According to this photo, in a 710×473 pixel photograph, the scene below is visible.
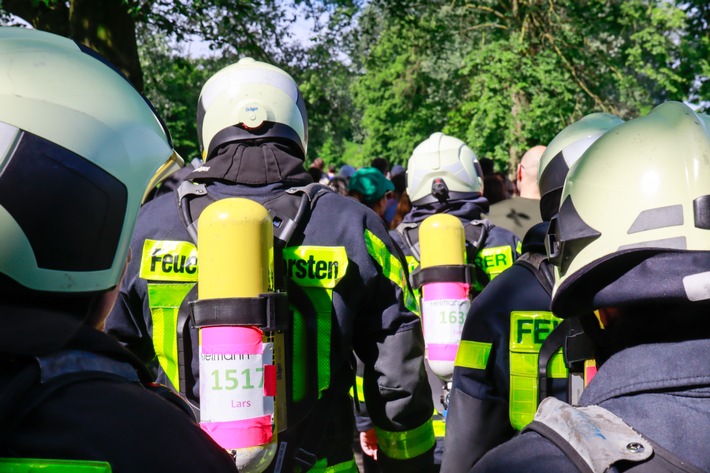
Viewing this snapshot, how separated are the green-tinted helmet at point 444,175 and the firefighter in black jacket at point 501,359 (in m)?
2.30

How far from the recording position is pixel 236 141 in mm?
2740

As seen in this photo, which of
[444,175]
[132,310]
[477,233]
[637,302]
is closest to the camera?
[637,302]

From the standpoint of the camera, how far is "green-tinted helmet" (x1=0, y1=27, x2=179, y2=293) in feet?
4.05

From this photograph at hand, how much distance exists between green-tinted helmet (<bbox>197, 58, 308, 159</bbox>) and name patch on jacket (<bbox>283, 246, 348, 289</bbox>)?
1.47 feet

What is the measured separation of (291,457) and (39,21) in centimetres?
713

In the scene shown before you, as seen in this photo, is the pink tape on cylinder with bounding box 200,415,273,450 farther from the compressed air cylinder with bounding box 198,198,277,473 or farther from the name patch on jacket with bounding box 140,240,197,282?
the name patch on jacket with bounding box 140,240,197,282

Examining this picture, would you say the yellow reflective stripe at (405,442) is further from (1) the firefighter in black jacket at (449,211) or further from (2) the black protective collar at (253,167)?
(1) the firefighter in black jacket at (449,211)

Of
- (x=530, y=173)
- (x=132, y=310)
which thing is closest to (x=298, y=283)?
(x=132, y=310)

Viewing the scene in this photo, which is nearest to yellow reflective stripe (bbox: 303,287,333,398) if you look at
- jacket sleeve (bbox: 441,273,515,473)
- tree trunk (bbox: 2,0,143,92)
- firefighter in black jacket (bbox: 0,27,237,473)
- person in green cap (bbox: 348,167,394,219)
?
jacket sleeve (bbox: 441,273,515,473)

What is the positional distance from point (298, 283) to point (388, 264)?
1.21 feet

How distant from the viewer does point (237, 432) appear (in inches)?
85.0

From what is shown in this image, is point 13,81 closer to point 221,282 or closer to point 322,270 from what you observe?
point 221,282

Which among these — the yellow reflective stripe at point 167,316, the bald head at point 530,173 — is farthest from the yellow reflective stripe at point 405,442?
the bald head at point 530,173

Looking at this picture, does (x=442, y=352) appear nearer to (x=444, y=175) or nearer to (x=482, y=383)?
(x=482, y=383)
